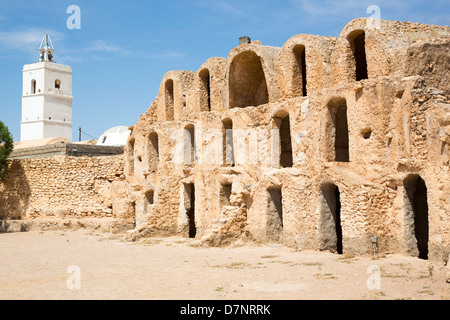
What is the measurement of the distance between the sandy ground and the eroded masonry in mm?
1127

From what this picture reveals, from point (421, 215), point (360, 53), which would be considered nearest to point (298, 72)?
point (360, 53)

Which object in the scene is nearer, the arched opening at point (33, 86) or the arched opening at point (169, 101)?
the arched opening at point (169, 101)

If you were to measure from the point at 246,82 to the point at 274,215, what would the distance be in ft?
22.4

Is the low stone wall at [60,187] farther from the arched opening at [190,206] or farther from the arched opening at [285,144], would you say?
the arched opening at [285,144]

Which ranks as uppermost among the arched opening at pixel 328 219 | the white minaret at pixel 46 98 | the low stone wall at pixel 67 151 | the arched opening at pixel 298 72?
the white minaret at pixel 46 98

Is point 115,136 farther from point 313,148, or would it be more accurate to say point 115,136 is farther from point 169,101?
point 313,148

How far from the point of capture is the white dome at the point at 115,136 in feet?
145

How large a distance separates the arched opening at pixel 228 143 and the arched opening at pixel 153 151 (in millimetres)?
4905

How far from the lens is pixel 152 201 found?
25828 millimetres

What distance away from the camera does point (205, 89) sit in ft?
83.9

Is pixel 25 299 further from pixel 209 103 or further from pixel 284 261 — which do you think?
pixel 209 103

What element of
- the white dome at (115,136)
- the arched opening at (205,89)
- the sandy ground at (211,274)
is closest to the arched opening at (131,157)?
the arched opening at (205,89)

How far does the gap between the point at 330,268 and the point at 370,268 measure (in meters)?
0.99

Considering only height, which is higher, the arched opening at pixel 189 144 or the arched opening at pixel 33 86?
the arched opening at pixel 33 86
